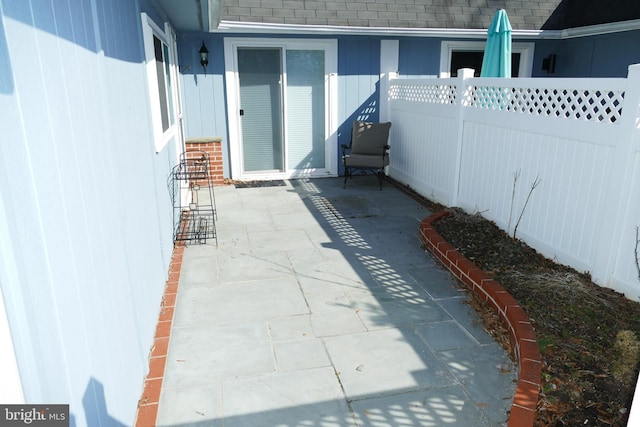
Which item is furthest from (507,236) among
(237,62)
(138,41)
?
(237,62)

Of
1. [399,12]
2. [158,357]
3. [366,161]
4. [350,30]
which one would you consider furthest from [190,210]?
[399,12]

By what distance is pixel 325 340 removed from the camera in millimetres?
3107

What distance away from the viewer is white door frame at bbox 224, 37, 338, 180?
24.0 ft

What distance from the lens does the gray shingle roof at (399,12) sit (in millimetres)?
7031

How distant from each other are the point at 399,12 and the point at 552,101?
4244mm

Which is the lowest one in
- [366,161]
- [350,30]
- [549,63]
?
[366,161]

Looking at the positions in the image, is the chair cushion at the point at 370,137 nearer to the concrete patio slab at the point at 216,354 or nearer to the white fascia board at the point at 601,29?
the white fascia board at the point at 601,29

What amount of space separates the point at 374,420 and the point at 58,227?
69.8 inches

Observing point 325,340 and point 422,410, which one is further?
point 325,340

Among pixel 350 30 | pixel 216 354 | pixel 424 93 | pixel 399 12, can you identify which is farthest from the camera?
pixel 399 12

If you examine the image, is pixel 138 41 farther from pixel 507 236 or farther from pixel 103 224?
pixel 507 236

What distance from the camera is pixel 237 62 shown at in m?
7.36

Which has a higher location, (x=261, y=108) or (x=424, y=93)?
(x=424, y=93)

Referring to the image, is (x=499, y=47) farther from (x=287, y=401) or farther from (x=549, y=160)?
(x=287, y=401)
